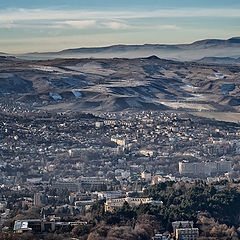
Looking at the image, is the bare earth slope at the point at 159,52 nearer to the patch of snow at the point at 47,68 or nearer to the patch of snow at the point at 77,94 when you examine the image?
the patch of snow at the point at 47,68

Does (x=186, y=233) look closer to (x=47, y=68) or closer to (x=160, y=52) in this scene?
(x=47, y=68)

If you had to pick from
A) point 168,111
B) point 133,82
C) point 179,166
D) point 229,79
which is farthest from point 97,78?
point 179,166

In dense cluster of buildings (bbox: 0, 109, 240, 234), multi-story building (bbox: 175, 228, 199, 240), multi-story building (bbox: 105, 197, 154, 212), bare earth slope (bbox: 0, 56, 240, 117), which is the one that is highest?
multi-story building (bbox: 175, 228, 199, 240)

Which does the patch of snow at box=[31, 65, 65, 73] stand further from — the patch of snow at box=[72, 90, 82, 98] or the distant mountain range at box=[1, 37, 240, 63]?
the distant mountain range at box=[1, 37, 240, 63]

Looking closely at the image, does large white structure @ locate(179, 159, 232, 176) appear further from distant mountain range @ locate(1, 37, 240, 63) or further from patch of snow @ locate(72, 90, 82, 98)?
distant mountain range @ locate(1, 37, 240, 63)

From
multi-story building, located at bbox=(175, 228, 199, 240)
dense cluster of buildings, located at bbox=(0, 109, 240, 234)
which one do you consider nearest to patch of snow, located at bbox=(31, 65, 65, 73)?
dense cluster of buildings, located at bbox=(0, 109, 240, 234)

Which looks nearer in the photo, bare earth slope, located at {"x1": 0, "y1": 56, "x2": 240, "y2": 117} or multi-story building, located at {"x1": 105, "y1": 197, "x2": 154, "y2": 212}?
multi-story building, located at {"x1": 105, "y1": 197, "x2": 154, "y2": 212}

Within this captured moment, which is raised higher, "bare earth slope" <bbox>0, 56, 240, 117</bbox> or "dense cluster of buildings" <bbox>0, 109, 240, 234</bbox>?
"dense cluster of buildings" <bbox>0, 109, 240, 234</bbox>

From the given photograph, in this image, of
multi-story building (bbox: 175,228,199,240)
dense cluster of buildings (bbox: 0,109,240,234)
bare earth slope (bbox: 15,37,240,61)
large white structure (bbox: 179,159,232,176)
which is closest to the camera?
multi-story building (bbox: 175,228,199,240)

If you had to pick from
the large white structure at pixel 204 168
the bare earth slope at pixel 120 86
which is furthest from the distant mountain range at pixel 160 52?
the large white structure at pixel 204 168

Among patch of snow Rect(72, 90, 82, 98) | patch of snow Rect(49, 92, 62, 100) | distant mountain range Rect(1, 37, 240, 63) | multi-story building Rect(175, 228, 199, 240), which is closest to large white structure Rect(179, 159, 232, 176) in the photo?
multi-story building Rect(175, 228, 199, 240)

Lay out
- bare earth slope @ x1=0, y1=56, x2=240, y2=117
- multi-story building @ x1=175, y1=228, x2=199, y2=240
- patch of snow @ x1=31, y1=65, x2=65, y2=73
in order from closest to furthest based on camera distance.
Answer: multi-story building @ x1=175, y1=228, x2=199, y2=240 < bare earth slope @ x1=0, y1=56, x2=240, y2=117 < patch of snow @ x1=31, y1=65, x2=65, y2=73

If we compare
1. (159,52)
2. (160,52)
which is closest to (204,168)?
(159,52)
